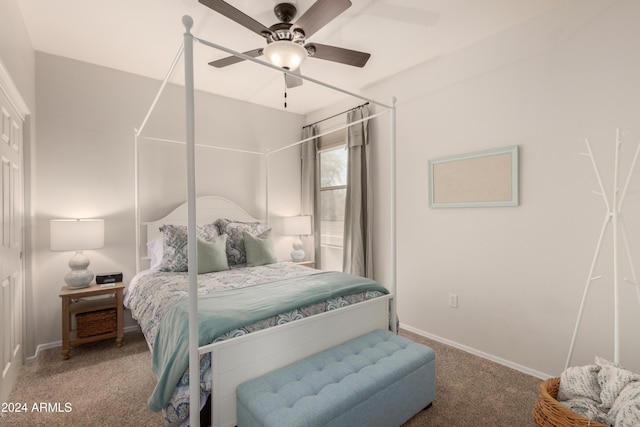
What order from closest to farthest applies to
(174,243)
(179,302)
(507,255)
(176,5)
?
(179,302) → (176,5) → (507,255) → (174,243)

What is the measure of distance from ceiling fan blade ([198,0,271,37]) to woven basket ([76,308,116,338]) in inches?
102

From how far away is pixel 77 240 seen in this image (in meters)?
2.61

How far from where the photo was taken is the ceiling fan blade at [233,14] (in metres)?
1.70

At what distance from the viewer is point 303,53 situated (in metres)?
1.96

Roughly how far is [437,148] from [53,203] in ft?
11.7

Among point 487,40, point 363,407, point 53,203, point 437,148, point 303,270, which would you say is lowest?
point 363,407

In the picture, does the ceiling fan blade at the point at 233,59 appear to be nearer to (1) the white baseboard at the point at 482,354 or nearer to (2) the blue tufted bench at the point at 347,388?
(2) the blue tufted bench at the point at 347,388

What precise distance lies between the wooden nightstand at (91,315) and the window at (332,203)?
7.78 feet

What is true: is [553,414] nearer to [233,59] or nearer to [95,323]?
[233,59]

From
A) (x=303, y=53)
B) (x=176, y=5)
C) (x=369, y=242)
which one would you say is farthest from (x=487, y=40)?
(x=176, y=5)

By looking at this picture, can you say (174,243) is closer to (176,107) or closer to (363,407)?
(176,107)

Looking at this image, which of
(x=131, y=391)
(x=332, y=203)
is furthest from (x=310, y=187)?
(x=131, y=391)

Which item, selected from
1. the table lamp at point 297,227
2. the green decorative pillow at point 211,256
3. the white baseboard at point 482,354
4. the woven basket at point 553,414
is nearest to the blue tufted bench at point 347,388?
the woven basket at point 553,414

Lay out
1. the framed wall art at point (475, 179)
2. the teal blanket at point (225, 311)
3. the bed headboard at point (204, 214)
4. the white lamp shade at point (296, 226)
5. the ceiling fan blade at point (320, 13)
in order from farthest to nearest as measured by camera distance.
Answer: the white lamp shade at point (296, 226) < the bed headboard at point (204, 214) < the framed wall art at point (475, 179) < the ceiling fan blade at point (320, 13) < the teal blanket at point (225, 311)
